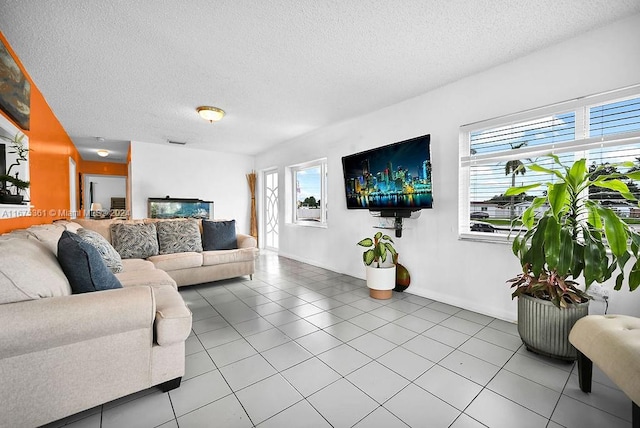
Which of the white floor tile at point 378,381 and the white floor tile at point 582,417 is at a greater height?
the white floor tile at point 378,381

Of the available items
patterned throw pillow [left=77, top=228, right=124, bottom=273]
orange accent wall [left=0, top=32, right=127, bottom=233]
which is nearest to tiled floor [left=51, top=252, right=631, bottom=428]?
patterned throw pillow [left=77, top=228, right=124, bottom=273]

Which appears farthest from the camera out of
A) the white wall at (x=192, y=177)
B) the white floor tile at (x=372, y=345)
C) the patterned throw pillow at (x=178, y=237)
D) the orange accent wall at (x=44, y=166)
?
the white wall at (x=192, y=177)

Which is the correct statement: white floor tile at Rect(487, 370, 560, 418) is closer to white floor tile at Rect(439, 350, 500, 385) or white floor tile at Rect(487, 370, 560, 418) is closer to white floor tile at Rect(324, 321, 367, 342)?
white floor tile at Rect(439, 350, 500, 385)

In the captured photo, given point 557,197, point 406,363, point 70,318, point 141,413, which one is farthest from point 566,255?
point 70,318

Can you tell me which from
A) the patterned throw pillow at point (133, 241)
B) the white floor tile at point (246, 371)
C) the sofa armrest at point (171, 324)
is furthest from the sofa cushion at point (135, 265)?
the white floor tile at point (246, 371)

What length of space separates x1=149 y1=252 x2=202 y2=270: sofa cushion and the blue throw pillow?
178 centimetres

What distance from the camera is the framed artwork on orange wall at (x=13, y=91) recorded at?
6.90 ft

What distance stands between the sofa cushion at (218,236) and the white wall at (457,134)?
1.70 meters

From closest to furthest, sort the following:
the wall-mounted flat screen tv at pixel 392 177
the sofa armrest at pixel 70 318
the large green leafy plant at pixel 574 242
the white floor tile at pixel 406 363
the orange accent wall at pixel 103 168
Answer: the sofa armrest at pixel 70 318, the large green leafy plant at pixel 574 242, the white floor tile at pixel 406 363, the wall-mounted flat screen tv at pixel 392 177, the orange accent wall at pixel 103 168

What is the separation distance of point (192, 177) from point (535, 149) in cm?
634

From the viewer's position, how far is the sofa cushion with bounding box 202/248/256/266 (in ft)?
12.4

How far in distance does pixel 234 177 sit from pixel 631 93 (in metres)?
6.73

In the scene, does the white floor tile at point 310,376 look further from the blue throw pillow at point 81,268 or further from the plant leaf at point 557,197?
the plant leaf at point 557,197

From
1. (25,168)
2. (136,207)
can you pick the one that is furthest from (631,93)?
(136,207)
